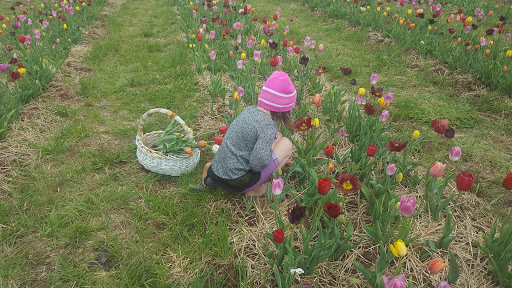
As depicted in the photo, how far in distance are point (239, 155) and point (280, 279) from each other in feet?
2.96

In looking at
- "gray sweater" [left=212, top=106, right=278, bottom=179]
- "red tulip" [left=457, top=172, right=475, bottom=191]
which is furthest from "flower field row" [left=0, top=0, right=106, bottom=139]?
"red tulip" [left=457, top=172, right=475, bottom=191]

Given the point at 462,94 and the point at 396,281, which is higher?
the point at 396,281

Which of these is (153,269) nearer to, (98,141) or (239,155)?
(239,155)

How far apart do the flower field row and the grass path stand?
185 millimetres

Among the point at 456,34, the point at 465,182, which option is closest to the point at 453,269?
the point at 465,182

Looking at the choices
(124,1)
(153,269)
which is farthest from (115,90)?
(124,1)

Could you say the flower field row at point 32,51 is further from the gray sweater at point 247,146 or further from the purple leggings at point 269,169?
the purple leggings at point 269,169

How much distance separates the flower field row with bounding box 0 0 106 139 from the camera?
134 inches

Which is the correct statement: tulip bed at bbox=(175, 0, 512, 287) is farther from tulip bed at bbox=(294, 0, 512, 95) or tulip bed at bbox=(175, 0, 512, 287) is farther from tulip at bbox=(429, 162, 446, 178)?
tulip bed at bbox=(294, 0, 512, 95)

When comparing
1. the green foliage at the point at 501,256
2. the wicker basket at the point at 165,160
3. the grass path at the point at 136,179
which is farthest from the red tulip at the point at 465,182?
the wicker basket at the point at 165,160

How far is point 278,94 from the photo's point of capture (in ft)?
7.32

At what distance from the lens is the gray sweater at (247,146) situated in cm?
220

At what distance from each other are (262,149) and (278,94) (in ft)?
1.28

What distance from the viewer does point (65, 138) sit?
3289 mm
